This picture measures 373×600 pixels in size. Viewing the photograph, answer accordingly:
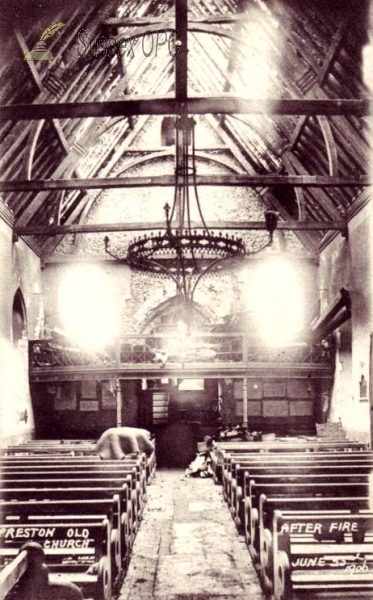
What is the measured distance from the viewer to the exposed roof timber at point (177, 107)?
8.48 metres

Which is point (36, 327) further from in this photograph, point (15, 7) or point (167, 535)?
point (167, 535)

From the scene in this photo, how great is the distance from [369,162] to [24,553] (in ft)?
39.7

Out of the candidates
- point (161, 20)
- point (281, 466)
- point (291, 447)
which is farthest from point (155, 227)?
point (281, 466)

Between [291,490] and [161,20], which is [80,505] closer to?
[291,490]

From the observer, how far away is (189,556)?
7.23 m

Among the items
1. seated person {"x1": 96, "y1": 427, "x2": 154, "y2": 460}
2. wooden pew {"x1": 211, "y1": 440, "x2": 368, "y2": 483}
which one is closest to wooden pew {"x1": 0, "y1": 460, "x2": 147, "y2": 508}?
Answer: seated person {"x1": 96, "y1": 427, "x2": 154, "y2": 460}

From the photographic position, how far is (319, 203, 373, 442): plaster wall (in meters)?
14.1

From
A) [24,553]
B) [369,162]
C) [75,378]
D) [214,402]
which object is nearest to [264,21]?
[369,162]

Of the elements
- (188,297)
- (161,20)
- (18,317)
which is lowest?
(18,317)

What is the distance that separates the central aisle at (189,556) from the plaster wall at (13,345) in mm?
5534

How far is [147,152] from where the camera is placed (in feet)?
71.9

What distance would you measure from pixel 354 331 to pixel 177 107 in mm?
8711

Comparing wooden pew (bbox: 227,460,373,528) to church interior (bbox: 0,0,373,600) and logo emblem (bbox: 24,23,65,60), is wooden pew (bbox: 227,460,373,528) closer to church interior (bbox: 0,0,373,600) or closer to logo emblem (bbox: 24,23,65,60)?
church interior (bbox: 0,0,373,600)

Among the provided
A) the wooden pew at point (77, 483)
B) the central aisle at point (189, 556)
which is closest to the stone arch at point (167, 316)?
the central aisle at point (189, 556)
